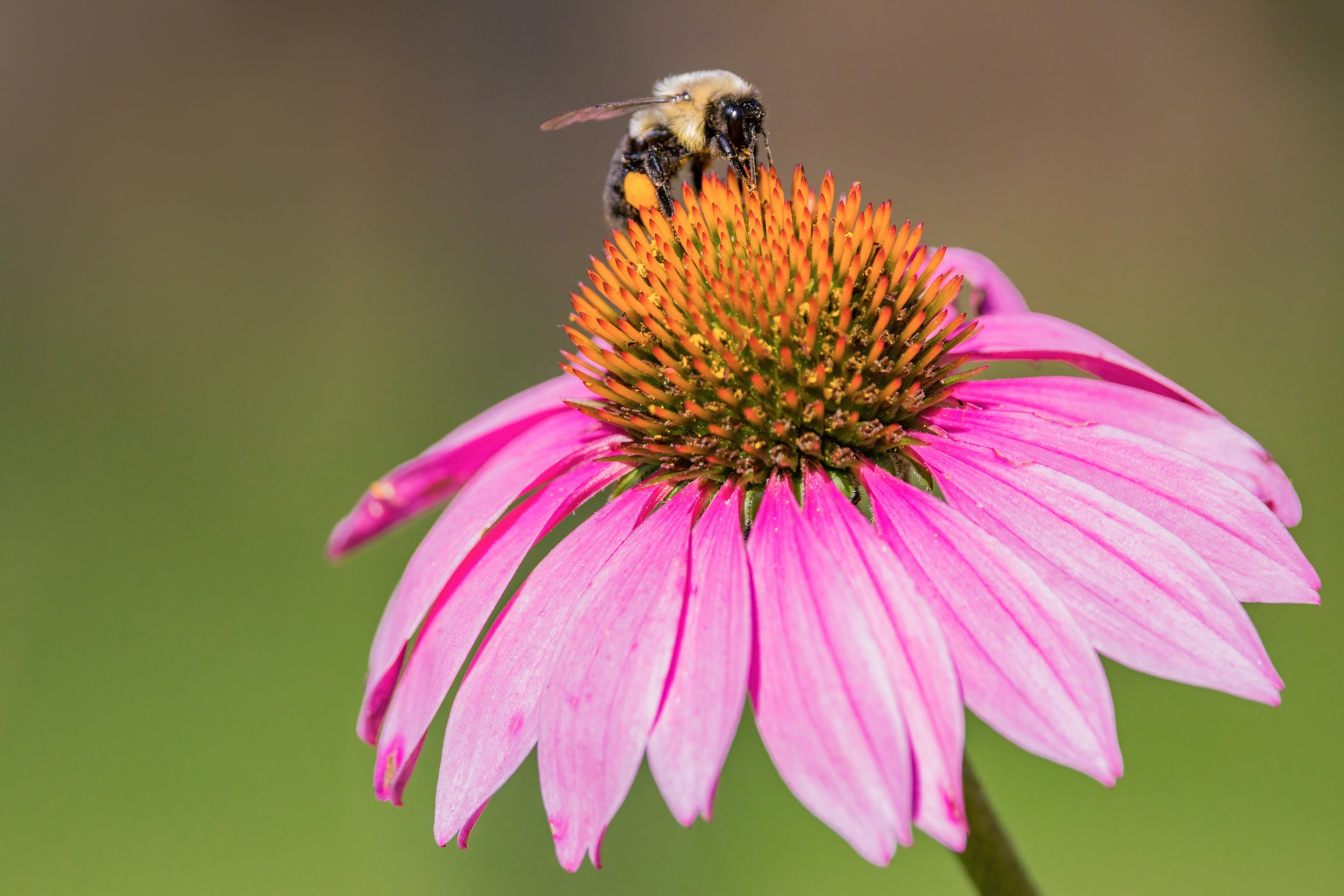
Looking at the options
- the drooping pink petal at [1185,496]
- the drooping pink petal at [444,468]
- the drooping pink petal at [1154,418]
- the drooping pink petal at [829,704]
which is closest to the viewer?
the drooping pink petal at [829,704]

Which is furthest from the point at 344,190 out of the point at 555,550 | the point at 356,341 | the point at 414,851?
the point at 555,550

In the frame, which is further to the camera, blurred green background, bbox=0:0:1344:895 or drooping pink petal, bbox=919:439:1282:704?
blurred green background, bbox=0:0:1344:895

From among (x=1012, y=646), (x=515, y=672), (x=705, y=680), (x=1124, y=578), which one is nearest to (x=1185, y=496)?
(x=1124, y=578)

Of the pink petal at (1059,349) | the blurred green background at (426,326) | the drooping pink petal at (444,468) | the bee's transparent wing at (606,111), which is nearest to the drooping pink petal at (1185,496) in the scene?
the pink petal at (1059,349)

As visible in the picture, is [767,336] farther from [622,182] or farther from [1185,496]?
[622,182]

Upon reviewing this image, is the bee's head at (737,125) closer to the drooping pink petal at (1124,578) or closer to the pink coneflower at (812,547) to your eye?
the pink coneflower at (812,547)

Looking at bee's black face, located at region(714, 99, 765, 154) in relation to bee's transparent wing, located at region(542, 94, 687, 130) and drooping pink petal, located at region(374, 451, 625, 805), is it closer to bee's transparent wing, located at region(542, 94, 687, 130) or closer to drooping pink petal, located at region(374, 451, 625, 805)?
bee's transparent wing, located at region(542, 94, 687, 130)

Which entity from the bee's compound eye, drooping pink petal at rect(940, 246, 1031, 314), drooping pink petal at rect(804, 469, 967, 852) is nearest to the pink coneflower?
drooping pink petal at rect(804, 469, 967, 852)
